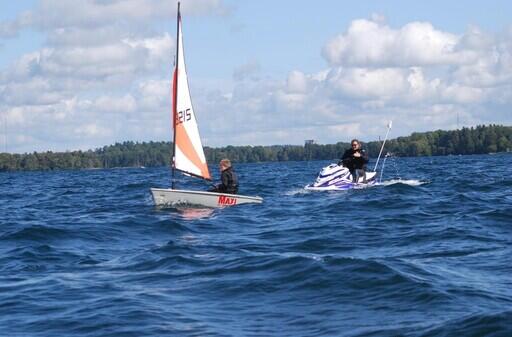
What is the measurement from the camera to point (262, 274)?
1380 centimetres

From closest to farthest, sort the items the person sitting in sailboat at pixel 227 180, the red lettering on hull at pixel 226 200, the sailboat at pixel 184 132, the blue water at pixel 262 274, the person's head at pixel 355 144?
1. the blue water at pixel 262 274
2. the red lettering on hull at pixel 226 200
3. the person sitting in sailboat at pixel 227 180
4. the sailboat at pixel 184 132
5. the person's head at pixel 355 144

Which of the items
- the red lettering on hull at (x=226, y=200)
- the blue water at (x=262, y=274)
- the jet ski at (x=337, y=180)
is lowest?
the blue water at (x=262, y=274)

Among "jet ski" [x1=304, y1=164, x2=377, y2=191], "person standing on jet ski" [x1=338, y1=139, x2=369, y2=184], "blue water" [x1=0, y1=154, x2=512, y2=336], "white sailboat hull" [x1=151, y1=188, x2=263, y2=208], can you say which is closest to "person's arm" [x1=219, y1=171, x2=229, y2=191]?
"white sailboat hull" [x1=151, y1=188, x2=263, y2=208]

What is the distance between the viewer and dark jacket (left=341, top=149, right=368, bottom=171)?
33.1 metres

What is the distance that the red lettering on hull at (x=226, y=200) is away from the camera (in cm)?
2652

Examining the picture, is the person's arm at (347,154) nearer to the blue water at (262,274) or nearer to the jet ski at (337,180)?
the jet ski at (337,180)

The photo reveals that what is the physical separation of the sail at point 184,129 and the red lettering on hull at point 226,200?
1599 mm

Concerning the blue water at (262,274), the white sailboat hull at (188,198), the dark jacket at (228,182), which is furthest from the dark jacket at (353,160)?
the blue water at (262,274)

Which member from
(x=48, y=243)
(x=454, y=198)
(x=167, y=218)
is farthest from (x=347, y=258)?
(x=454, y=198)

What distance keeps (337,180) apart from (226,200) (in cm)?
798

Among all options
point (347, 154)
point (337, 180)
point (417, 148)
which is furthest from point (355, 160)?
point (417, 148)

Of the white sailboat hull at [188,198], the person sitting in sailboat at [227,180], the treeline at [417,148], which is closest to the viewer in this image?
the white sailboat hull at [188,198]

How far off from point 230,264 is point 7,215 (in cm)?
1495

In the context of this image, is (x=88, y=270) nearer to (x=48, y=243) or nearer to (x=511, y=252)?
(x=48, y=243)
